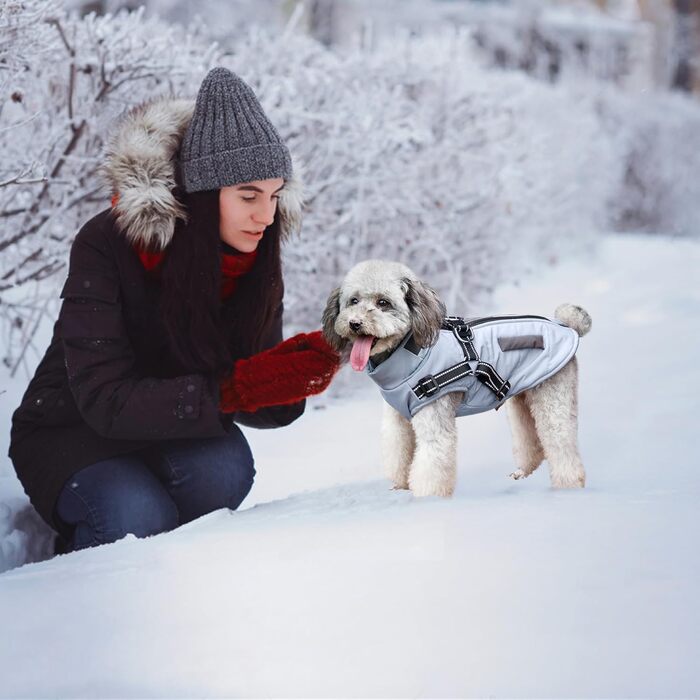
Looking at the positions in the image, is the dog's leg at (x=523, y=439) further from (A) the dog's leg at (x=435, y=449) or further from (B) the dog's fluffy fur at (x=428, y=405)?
(A) the dog's leg at (x=435, y=449)

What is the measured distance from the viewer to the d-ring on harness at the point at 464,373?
2762 millimetres

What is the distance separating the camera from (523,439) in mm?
3311

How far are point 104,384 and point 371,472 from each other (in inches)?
58.0

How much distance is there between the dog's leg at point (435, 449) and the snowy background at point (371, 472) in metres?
0.10

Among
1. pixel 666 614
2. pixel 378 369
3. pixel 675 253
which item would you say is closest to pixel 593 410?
pixel 378 369

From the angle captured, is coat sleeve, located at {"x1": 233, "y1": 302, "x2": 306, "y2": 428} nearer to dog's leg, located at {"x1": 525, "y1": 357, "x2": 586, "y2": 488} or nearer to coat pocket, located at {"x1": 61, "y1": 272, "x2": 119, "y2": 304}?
coat pocket, located at {"x1": 61, "y1": 272, "x2": 119, "y2": 304}

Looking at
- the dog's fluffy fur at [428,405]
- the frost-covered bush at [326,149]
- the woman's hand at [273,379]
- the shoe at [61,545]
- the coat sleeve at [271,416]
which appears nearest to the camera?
the woman's hand at [273,379]

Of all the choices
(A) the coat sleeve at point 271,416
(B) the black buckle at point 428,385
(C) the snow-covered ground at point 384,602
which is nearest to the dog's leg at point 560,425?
(C) the snow-covered ground at point 384,602

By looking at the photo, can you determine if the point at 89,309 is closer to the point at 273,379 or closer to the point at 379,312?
the point at 273,379

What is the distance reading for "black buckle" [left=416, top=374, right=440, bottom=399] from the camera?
2.76 metres

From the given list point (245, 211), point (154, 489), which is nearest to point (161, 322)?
point (245, 211)

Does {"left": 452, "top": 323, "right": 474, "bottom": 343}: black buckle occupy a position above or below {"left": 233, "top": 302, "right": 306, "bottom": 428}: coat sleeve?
above

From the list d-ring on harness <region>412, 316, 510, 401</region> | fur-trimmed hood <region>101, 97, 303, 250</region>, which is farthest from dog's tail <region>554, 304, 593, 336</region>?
fur-trimmed hood <region>101, 97, 303, 250</region>

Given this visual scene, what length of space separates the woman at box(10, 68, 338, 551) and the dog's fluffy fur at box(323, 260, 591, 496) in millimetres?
166
